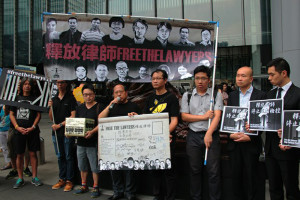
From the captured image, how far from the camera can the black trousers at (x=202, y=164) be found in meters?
3.43

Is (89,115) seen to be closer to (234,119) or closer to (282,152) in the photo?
(234,119)

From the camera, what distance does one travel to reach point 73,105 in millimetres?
4809

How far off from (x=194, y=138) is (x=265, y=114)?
3.42ft

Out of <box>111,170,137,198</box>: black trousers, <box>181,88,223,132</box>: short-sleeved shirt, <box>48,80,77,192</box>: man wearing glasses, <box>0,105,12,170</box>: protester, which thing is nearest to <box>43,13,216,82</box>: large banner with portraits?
<box>48,80,77,192</box>: man wearing glasses

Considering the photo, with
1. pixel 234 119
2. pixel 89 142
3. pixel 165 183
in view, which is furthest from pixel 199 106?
pixel 89 142

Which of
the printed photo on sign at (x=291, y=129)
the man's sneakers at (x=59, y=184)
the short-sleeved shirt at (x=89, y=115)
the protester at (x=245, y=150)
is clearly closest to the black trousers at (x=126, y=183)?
the short-sleeved shirt at (x=89, y=115)

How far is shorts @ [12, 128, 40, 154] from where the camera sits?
487 cm

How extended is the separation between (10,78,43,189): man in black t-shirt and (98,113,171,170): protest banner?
1866mm

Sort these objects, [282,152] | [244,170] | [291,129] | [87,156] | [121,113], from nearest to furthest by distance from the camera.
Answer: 1. [291,129]
2. [282,152]
3. [244,170]
4. [121,113]
5. [87,156]

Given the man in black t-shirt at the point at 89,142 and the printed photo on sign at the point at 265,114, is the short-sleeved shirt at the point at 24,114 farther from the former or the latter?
the printed photo on sign at the point at 265,114

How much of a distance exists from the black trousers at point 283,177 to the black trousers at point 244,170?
0.22 metres

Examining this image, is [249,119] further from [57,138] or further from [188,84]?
[188,84]

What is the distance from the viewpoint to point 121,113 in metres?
4.02

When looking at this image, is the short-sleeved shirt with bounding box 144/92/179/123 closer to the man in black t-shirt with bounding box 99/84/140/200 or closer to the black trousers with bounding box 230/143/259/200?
the man in black t-shirt with bounding box 99/84/140/200
